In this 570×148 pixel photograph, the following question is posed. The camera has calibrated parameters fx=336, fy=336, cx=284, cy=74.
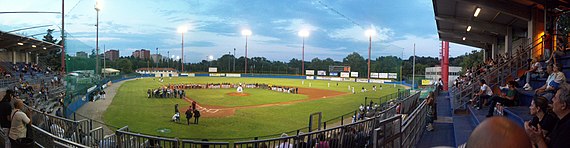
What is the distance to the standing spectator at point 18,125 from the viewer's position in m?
6.30

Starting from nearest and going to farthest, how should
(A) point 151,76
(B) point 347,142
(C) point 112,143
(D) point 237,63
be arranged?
(B) point 347,142 → (C) point 112,143 → (A) point 151,76 → (D) point 237,63

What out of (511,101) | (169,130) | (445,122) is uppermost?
(511,101)

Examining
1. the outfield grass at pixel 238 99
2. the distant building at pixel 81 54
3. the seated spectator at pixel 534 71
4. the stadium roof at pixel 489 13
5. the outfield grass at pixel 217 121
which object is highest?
the stadium roof at pixel 489 13

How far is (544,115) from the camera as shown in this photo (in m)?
3.95

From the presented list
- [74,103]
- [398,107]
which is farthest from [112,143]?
[74,103]

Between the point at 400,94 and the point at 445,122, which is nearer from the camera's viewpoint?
the point at 445,122

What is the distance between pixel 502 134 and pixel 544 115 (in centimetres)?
348

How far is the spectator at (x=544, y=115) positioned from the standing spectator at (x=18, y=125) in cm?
822

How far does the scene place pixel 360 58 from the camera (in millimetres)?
90188

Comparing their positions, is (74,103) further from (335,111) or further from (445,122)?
(445,122)

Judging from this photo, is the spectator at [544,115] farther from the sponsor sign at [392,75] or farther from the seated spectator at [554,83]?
the sponsor sign at [392,75]

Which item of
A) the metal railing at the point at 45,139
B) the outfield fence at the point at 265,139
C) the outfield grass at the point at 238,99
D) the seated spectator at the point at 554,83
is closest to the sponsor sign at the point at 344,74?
the outfield grass at the point at 238,99

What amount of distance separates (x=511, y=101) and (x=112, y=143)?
10364mm

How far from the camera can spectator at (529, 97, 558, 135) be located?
378 centimetres
